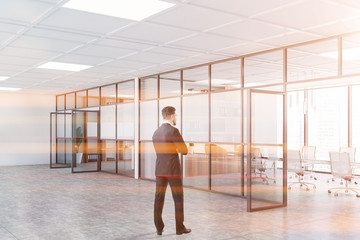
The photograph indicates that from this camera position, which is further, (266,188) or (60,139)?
(60,139)

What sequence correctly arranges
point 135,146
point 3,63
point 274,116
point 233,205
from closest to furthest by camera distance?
point 233,205 → point 3,63 → point 135,146 → point 274,116

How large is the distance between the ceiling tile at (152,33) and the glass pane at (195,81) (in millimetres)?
2713

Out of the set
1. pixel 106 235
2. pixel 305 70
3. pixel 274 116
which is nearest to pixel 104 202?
pixel 106 235

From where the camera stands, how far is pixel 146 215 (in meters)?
5.97

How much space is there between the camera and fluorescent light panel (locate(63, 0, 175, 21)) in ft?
14.3

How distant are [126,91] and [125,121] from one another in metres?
1.17

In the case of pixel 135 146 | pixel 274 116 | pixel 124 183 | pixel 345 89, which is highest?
pixel 345 89

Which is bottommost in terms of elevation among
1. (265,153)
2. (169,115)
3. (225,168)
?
(225,168)

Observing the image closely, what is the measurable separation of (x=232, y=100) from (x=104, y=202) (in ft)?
12.4

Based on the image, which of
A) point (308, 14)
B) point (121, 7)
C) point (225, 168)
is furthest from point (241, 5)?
point (225, 168)

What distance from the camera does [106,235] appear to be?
4832 millimetres

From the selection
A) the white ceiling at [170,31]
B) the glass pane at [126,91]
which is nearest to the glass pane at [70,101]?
the glass pane at [126,91]

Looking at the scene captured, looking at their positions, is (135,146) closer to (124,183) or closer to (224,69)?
(124,183)

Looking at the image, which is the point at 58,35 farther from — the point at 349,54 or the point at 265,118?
the point at 265,118
